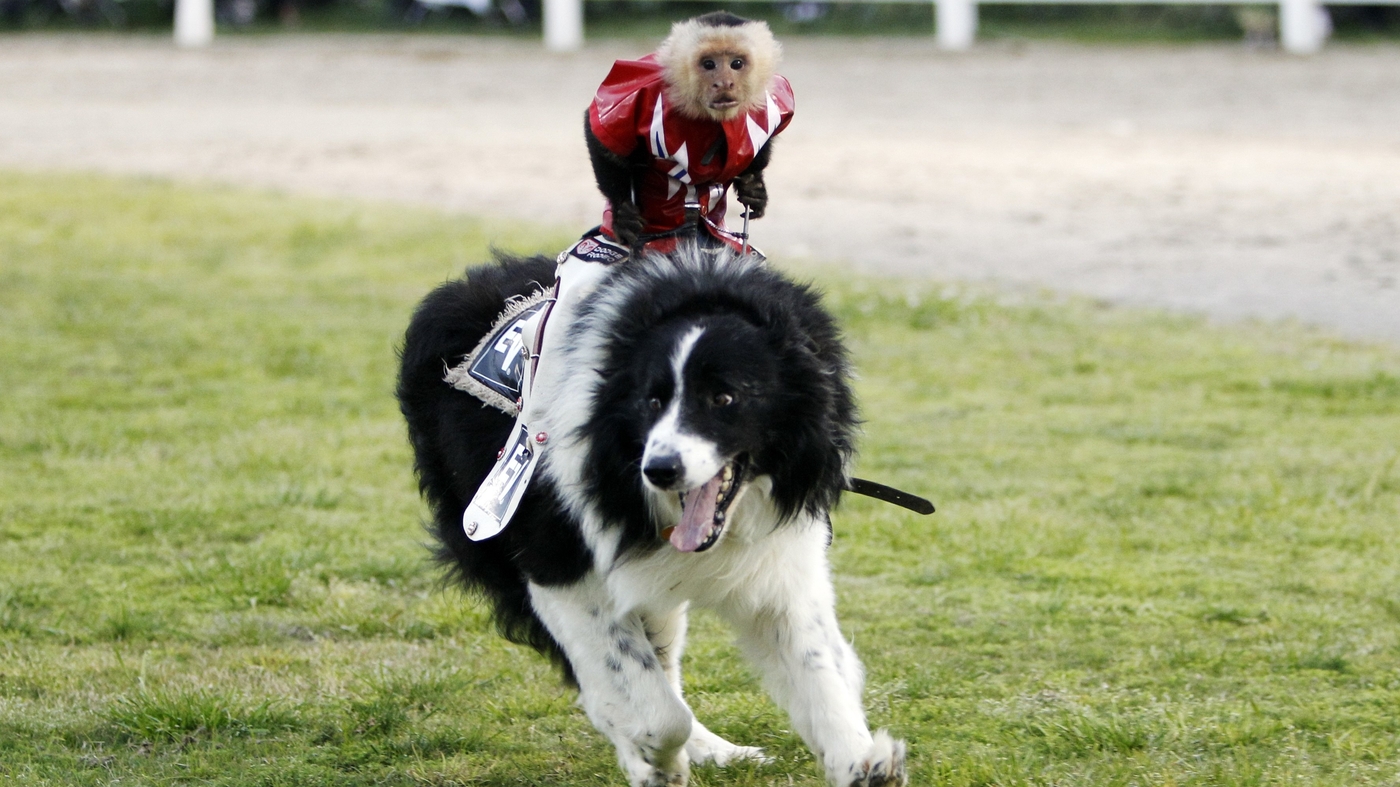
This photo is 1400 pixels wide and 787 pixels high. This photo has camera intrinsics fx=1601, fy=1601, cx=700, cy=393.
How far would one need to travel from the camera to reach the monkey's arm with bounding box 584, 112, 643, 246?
421 centimetres

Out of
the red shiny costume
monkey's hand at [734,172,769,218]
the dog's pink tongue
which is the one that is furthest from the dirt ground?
the dog's pink tongue

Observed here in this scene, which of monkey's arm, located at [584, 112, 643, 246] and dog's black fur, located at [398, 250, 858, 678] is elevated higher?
monkey's arm, located at [584, 112, 643, 246]

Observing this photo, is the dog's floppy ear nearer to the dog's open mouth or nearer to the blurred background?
the dog's open mouth

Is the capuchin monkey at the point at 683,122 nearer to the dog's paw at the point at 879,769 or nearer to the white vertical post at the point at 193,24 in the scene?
the dog's paw at the point at 879,769

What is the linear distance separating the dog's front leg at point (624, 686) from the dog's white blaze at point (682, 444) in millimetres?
632

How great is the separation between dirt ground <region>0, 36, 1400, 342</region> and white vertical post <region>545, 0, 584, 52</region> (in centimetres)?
35

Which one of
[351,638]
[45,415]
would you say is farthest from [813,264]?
[351,638]

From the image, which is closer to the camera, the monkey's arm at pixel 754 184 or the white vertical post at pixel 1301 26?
the monkey's arm at pixel 754 184

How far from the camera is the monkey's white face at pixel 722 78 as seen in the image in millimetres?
4059

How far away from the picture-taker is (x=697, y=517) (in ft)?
12.0

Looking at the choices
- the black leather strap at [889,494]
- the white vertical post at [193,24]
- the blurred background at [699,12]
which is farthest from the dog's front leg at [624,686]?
the white vertical post at [193,24]

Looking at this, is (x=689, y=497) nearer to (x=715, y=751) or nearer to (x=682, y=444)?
(x=682, y=444)

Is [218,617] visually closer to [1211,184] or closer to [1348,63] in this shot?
[1211,184]

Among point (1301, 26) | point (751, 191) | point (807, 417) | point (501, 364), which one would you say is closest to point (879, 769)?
point (807, 417)
